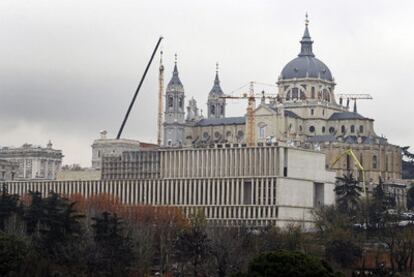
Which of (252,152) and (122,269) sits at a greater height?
(252,152)

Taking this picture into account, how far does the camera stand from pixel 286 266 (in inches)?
3484

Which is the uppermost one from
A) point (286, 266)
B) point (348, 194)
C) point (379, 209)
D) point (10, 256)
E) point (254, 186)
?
point (254, 186)

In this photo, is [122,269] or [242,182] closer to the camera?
[122,269]

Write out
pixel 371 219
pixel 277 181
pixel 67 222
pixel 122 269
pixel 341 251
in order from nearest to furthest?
pixel 122 269 → pixel 67 222 → pixel 341 251 → pixel 371 219 → pixel 277 181

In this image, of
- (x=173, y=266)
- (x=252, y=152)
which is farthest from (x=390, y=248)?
(x=252, y=152)

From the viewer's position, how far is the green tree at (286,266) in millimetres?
88375

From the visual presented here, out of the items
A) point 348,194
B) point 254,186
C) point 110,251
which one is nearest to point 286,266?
point 110,251

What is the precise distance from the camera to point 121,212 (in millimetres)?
172500

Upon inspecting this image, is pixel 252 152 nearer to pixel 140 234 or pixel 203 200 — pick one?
pixel 203 200

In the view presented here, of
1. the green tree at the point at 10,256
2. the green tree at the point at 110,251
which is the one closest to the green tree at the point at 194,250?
the green tree at the point at 110,251

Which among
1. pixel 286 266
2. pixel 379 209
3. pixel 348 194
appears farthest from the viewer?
pixel 348 194

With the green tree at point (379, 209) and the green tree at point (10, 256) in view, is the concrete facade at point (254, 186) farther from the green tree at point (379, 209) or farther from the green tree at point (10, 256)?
the green tree at point (10, 256)

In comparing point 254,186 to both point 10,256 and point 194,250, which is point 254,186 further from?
point 10,256

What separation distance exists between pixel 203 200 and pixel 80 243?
70412 mm
